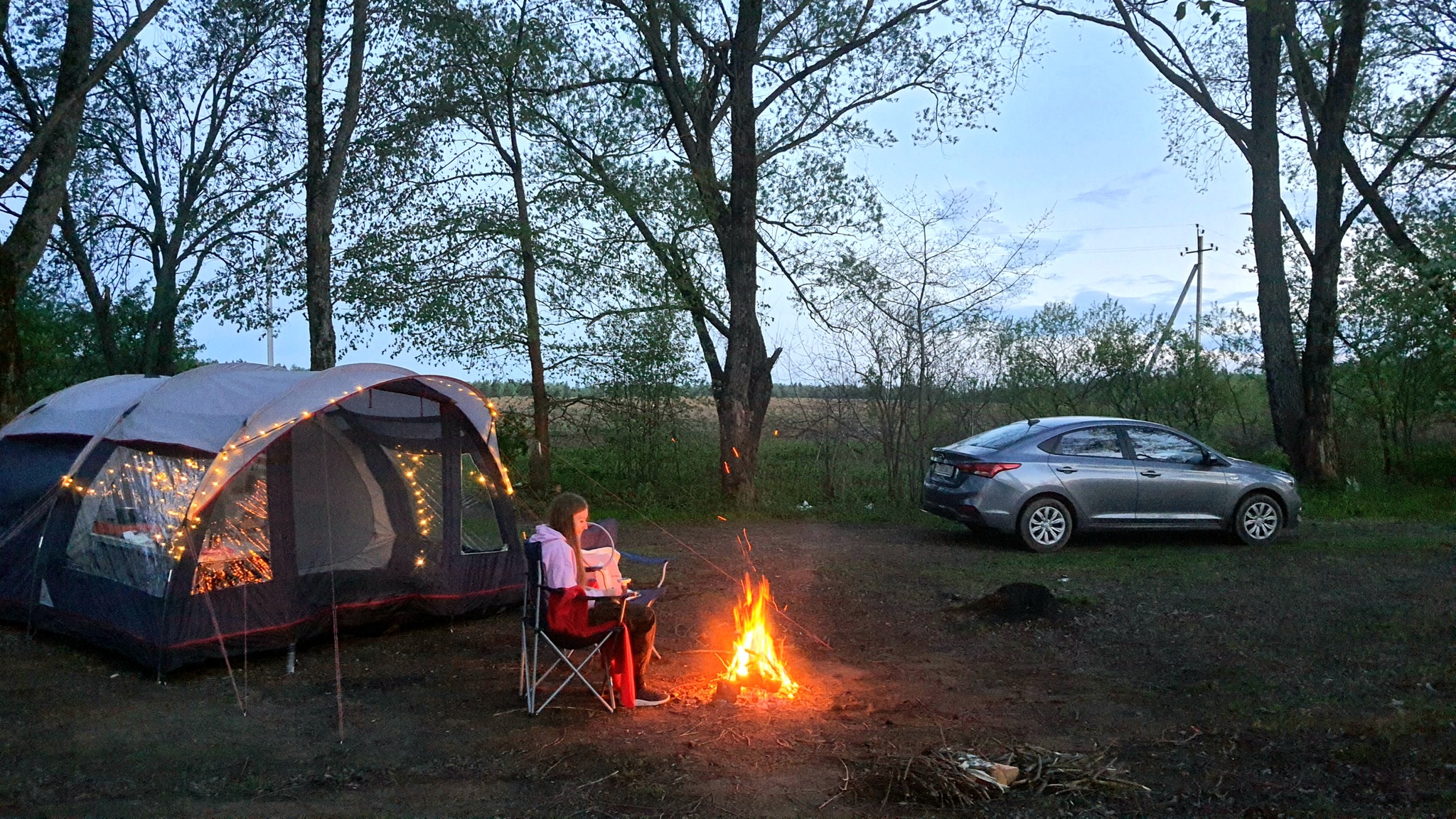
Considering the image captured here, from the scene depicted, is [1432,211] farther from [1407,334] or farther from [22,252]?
[22,252]

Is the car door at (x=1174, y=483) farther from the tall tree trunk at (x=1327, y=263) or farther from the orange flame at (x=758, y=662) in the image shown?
the orange flame at (x=758, y=662)

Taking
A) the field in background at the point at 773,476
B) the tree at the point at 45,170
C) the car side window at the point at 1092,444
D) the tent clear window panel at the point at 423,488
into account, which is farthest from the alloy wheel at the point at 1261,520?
the tree at the point at 45,170

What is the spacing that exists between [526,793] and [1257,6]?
7.02m

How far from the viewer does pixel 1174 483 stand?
11148 mm

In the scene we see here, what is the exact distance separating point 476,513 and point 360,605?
1.19 metres

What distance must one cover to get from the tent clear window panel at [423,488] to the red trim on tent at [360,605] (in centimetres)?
45

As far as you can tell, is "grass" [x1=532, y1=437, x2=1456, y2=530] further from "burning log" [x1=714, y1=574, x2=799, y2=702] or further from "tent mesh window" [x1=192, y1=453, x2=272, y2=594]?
"burning log" [x1=714, y1=574, x2=799, y2=702]

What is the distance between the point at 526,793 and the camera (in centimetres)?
453

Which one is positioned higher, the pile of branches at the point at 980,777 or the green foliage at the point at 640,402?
the green foliage at the point at 640,402

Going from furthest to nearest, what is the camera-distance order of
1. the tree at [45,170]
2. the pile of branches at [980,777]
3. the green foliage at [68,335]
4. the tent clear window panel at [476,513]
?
1. the green foliage at [68,335]
2. the tree at [45,170]
3. the tent clear window panel at [476,513]
4. the pile of branches at [980,777]

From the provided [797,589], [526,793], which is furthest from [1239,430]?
[526,793]

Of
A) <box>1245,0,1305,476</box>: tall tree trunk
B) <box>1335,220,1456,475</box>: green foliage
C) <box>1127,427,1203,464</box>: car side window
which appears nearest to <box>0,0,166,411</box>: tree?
<box>1127,427,1203,464</box>: car side window

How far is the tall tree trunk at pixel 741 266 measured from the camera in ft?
47.4

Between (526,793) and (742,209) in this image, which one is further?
(742,209)
